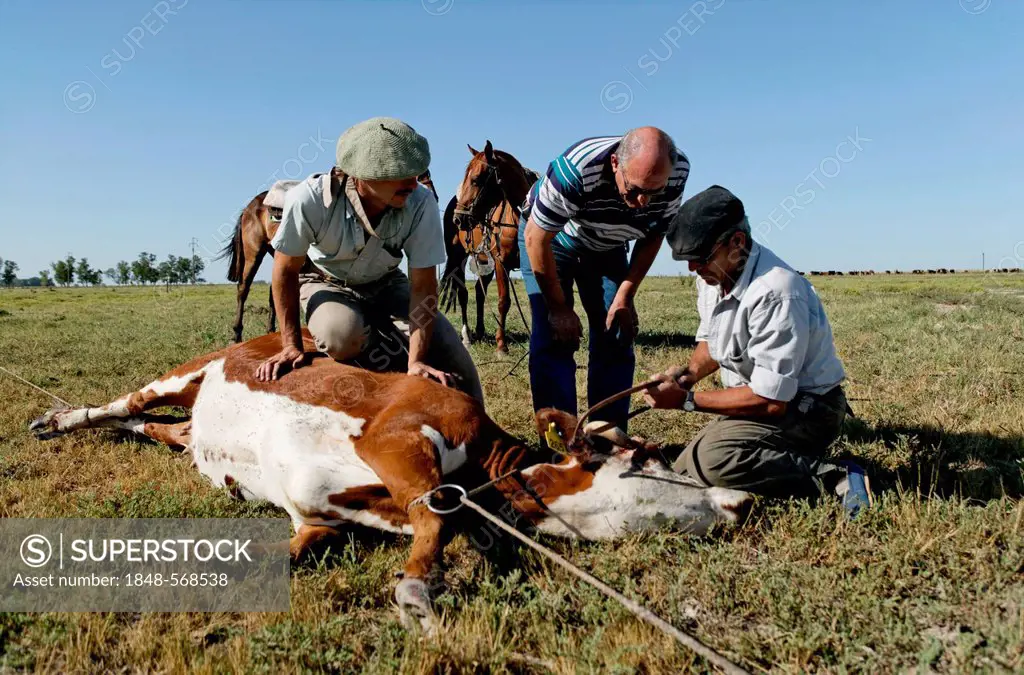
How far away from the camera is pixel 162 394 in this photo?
15.8ft

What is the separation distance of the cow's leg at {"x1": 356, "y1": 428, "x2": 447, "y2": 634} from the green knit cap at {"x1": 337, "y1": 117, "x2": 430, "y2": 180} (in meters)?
1.31

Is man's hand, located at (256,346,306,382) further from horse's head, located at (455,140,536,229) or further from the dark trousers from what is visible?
horse's head, located at (455,140,536,229)

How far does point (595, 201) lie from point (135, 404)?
11.6 feet

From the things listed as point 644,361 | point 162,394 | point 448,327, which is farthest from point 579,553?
point 644,361

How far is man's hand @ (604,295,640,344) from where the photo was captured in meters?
4.60

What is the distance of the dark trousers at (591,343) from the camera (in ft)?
15.6

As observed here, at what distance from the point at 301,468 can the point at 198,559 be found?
589 mm

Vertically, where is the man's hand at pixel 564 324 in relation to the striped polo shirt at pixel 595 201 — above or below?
below

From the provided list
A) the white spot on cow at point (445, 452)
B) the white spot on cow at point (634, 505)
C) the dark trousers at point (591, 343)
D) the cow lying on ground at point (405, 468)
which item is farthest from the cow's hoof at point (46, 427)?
the white spot on cow at point (634, 505)

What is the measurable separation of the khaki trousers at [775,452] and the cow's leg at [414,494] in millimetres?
1376

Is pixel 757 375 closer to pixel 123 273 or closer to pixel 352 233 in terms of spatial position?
pixel 352 233

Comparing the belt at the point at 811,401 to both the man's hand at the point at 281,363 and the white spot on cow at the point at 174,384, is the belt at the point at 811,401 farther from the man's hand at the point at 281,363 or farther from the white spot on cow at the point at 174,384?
the white spot on cow at the point at 174,384

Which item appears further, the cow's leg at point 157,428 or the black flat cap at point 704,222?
the cow's leg at point 157,428

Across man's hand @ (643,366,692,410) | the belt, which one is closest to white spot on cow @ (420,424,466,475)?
man's hand @ (643,366,692,410)
